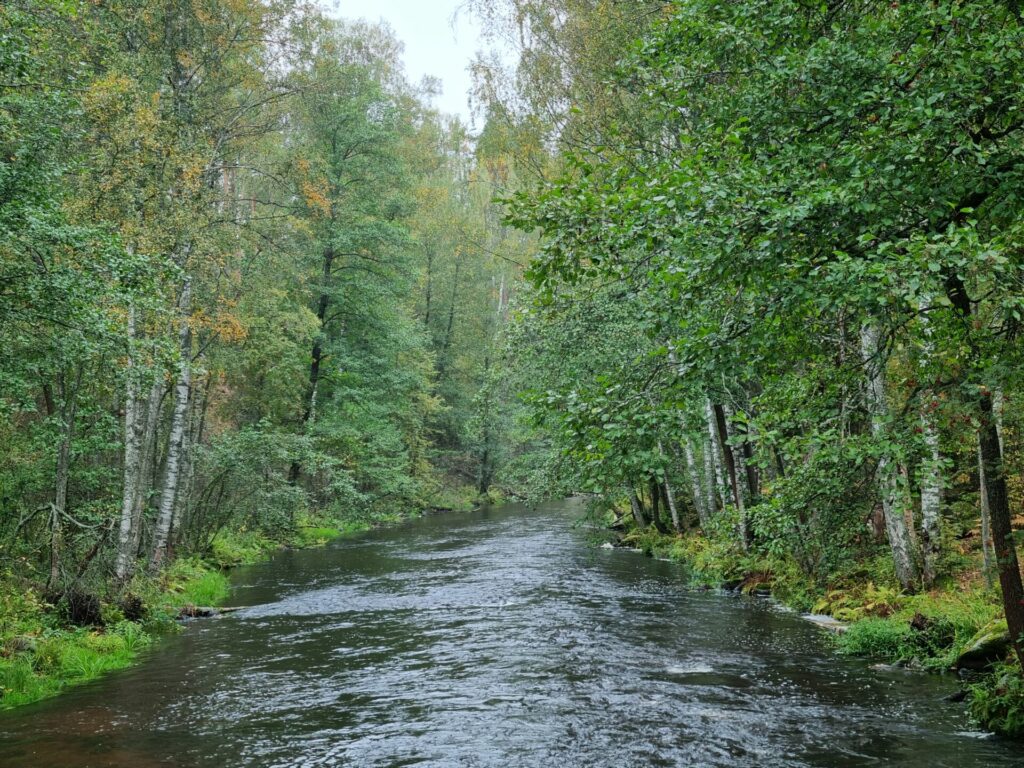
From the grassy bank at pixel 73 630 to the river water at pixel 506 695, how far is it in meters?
0.46

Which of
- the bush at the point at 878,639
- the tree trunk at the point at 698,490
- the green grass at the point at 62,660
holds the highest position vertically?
the tree trunk at the point at 698,490

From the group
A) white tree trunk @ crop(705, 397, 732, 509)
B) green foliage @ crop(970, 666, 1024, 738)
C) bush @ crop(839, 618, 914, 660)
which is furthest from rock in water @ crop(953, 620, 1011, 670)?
white tree trunk @ crop(705, 397, 732, 509)

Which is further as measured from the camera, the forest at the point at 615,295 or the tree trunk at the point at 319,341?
the tree trunk at the point at 319,341

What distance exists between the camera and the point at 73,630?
39.5ft

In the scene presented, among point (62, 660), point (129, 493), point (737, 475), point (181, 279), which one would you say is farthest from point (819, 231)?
point (737, 475)

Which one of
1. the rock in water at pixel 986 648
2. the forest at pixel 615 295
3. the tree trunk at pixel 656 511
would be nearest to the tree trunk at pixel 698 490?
the forest at pixel 615 295

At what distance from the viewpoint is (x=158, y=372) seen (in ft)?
40.1

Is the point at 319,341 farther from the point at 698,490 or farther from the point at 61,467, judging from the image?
the point at 61,467

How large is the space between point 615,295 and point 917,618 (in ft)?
33.7

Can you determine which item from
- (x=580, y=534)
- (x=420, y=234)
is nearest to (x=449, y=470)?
(x=420, y=234)

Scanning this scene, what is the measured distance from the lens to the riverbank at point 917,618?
781 cm

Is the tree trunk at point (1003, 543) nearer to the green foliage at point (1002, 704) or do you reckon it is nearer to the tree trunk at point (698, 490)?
the green foliage at point (1002, 704)

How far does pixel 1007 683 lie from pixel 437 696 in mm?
6289

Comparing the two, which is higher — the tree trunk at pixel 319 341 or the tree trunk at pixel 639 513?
the tree trunk at pixel 319 341
